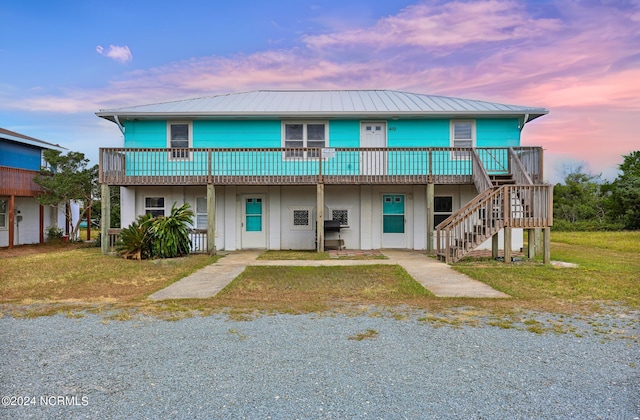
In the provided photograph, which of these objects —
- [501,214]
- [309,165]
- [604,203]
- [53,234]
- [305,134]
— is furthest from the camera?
[604,203]

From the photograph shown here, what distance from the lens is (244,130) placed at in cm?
1606

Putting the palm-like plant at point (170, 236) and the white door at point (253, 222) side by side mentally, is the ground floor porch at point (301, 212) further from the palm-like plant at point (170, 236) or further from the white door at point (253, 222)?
the palm-like plant at point (170, 236)

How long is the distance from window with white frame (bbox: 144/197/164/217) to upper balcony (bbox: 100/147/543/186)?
57.5 inches

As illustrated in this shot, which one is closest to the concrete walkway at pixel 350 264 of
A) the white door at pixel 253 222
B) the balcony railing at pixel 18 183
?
the white door at pixel 253 222

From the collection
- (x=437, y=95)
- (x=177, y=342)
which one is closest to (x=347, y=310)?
(x=177, y=342)

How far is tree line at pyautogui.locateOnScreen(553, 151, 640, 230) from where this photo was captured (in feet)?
90.9

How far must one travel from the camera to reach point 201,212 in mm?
16453

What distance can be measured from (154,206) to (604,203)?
29530mm

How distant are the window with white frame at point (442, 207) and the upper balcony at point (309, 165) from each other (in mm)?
1395

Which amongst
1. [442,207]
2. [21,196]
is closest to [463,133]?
[442,207]

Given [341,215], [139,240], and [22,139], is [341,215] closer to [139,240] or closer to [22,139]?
[139,240]

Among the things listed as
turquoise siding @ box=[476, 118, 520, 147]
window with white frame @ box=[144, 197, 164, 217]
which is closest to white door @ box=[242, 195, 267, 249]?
window with white frame @ box=[144, 197, 164, 217]

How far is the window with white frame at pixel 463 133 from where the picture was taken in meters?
15.9

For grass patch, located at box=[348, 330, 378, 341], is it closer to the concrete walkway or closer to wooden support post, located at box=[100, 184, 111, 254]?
the concrete walkway
